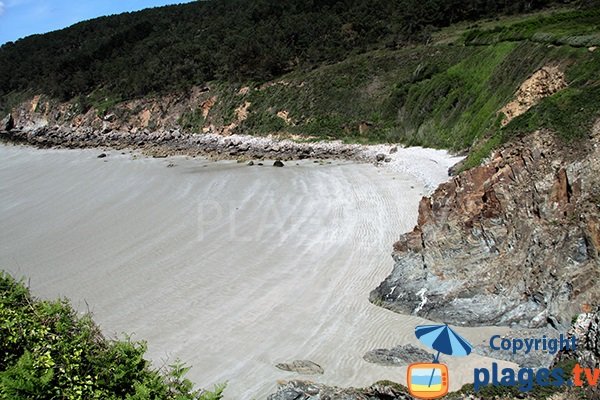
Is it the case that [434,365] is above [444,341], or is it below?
above

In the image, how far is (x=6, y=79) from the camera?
83188 millimetres

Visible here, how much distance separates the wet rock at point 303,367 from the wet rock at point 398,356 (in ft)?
3.22

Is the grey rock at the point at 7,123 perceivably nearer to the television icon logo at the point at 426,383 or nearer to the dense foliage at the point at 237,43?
the dense foliage at the point at 237,43

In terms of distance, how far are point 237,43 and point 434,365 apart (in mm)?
54829

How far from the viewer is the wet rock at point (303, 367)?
9.91 metres

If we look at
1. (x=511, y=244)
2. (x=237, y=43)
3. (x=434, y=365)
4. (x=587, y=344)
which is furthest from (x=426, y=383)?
(x=237, y=43)

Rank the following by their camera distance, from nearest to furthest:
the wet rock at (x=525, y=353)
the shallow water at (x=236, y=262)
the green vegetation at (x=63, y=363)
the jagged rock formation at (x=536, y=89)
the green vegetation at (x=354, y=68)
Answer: the green vegetation at (x=63, y=363) < the wet rock at (x=525, y=353) < the shallow water at (x=236, y=262) < the jagged rock formation at (x=536, y=89) < the green vegetation at (x=354, y=68)

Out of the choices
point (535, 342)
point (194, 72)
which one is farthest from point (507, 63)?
point (194, 72)

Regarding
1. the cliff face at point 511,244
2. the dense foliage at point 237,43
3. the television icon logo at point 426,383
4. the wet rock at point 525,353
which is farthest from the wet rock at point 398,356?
the dense foliage at point 237,43

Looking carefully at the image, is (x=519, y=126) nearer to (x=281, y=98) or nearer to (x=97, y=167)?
A: (x=97, y=167)

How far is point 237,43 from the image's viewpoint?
5797cm

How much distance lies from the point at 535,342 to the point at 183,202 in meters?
17.7

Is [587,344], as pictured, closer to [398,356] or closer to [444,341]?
[444,341]

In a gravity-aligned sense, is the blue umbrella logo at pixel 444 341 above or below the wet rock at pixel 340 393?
below
